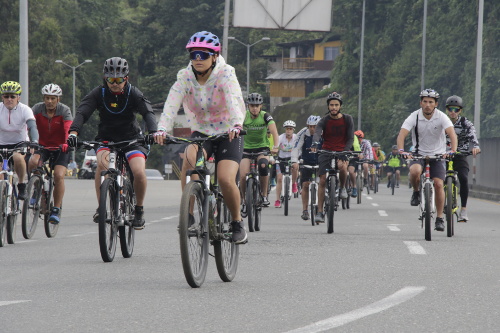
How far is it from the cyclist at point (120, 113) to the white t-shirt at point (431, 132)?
4343mm

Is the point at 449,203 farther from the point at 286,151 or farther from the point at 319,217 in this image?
the point at 286,151

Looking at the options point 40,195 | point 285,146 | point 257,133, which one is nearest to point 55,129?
point 40,195

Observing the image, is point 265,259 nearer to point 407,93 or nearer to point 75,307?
point 75,307

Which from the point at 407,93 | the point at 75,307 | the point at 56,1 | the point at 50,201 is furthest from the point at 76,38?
the point at 75,307

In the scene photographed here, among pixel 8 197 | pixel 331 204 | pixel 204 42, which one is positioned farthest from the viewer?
pixel 331 204

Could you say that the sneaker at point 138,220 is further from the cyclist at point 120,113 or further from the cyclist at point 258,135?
the cyclist at point 258,135

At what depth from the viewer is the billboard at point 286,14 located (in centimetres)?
3189

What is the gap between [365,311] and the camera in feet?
23.2

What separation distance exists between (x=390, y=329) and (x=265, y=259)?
4.36 metres

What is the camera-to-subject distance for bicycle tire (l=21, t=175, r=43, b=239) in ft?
42.3

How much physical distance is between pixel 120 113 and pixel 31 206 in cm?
285

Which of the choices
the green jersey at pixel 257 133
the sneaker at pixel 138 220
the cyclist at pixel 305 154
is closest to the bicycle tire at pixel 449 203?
the green jersey at pixel 257 133

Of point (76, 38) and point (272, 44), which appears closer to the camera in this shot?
point (76, 38)

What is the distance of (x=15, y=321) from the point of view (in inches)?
262
